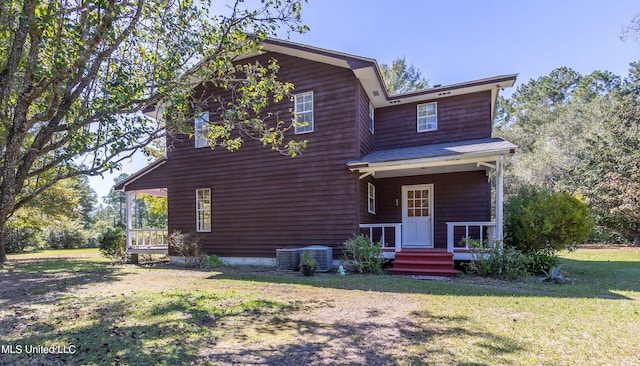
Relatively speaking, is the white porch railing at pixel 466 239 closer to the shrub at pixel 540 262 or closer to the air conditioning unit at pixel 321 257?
the shrub at pixel 540 262

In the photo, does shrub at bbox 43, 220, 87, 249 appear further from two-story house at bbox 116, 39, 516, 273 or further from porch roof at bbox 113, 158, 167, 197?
two-story house at bbox 116, 39, 516, 273

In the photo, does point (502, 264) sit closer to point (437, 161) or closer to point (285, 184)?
point (437, 161)

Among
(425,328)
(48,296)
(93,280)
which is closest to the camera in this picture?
(425,328)

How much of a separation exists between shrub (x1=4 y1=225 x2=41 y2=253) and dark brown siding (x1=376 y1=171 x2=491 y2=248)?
27613 millimetres

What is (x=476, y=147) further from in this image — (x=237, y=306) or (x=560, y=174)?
(x=560, y=174)

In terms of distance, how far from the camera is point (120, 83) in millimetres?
4766

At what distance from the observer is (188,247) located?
11.5m

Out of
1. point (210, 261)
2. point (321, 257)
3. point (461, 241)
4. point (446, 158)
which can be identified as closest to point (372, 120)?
point (446, 158)

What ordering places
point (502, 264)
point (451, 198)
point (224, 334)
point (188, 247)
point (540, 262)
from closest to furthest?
point (224, 334) < point (502, 264) < point (540, 262) < point (451, 198) < point (188, 247)

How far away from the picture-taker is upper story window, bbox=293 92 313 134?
420 inches

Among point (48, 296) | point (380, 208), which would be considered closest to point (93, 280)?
point (48, 296)

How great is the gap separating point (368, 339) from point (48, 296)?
637 cm

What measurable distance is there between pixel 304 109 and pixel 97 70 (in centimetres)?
656

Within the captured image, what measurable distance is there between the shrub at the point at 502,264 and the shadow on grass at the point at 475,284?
0.36 m
